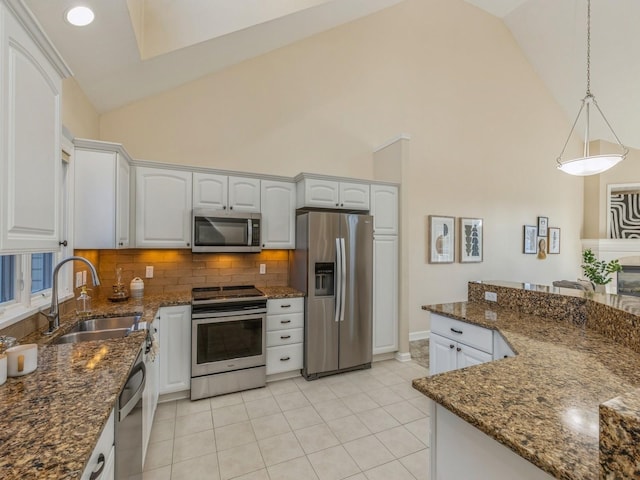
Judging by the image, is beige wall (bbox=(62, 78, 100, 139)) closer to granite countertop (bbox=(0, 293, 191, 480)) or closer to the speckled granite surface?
granite countertop (bbox=(0, 293, 191, 480))

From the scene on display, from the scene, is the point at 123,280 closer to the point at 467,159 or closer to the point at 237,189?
the point at 237,189

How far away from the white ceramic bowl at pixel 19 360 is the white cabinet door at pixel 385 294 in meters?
3.01

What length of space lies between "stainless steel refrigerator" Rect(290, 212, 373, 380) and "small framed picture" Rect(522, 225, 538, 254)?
3983 mm

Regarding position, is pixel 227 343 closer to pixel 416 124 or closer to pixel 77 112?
pixel 77 112

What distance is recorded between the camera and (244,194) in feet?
10.8

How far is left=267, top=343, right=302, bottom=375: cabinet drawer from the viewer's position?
3.14 meters

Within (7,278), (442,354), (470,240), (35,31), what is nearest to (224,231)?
(7,278)

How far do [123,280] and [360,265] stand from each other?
248 centimetres

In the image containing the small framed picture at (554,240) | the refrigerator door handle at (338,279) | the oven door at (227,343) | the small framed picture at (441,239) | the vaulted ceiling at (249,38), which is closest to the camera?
the vaulted ceiling at (249,38)

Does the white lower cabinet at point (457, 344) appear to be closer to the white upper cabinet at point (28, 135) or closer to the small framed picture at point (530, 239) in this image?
the white upper cabinet at point (28, 135)

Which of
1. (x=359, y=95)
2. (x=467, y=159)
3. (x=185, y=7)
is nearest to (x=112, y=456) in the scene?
(x=185, y=7)

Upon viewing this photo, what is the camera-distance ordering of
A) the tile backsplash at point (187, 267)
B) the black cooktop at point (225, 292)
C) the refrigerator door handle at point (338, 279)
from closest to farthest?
1. the black cooktop at point (225, 292)
2. the tile backsplash at point (187, 267)
3. the refrigerator door handle at point (338, 279)

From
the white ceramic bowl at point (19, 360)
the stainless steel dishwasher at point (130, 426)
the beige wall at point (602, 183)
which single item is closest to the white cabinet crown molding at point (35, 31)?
the white ceramic bowl at point (19, 360)

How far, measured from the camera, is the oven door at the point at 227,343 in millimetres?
2793
